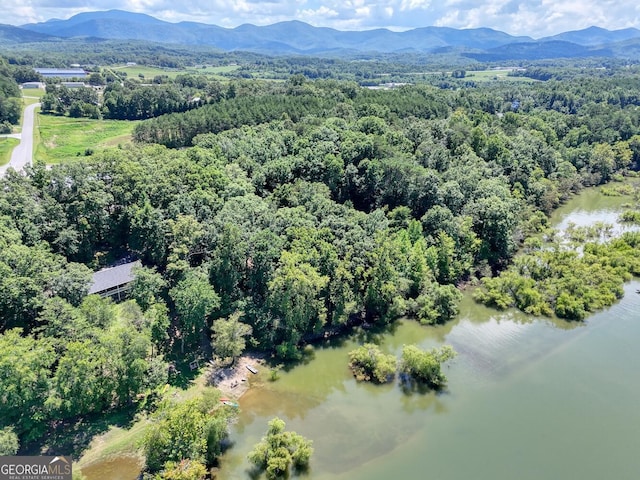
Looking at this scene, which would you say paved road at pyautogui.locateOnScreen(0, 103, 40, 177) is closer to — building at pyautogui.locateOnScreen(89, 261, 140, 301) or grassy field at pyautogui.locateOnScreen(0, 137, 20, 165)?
grassy field at pyautogui.locateOnScreen(0, 137, 20, 165)

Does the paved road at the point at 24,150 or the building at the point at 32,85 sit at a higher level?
the building at the point at 32,85

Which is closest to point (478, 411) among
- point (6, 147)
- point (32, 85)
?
point (6, 147)

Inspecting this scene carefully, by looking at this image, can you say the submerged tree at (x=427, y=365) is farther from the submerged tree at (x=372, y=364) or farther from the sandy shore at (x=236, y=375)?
the sandy shore at (x=236, y=375)

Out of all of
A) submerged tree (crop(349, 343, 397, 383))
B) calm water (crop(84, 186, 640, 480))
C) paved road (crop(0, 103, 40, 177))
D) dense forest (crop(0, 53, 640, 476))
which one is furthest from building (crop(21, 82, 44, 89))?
submerged tree (crop(349, 343, 397, 383))

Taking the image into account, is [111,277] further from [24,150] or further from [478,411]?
[24,150]

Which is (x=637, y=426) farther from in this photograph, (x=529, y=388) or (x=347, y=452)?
(x=347, y=452)

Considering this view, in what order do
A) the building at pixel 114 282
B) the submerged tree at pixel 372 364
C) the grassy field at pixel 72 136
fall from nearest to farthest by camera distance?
the submerged tree at pixel 372 364
the building at pixel 114 282
the grassy field at pixel 72 136

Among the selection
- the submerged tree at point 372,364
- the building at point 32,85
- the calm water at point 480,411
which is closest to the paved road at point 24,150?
the calm water at point 480,411
